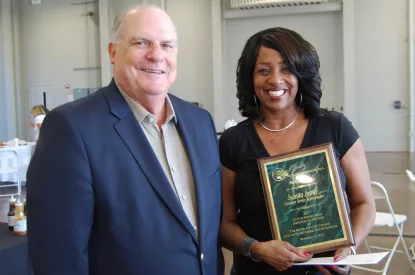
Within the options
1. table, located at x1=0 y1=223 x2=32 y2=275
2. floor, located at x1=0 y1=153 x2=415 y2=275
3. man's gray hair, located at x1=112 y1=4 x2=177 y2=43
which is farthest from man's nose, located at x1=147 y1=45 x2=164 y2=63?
floor, located at x1=0 y1=153 x2=415 y2=275

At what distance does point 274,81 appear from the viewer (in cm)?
145

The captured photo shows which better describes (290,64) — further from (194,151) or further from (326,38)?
(326,38)

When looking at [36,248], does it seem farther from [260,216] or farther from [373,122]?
[373,122]

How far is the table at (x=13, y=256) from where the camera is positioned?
238cm

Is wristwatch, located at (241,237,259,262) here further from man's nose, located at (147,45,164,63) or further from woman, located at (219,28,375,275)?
man's nose, located at (147,45,164,63)

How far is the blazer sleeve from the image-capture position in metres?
1.13

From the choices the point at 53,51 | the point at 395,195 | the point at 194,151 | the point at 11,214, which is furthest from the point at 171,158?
the point at 53,51

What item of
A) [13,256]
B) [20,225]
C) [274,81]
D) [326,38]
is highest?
[326,38]

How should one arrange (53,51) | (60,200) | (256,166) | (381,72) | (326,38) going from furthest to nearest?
(53,51)
(326,38)
(381,72)
(256,166)
(60,200)

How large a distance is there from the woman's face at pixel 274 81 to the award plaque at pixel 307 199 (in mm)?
198

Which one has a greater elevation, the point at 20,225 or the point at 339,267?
the point at 339,267

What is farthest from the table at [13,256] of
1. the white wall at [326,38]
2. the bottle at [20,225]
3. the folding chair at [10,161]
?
the white wall at [326,38]

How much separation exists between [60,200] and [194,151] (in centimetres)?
45

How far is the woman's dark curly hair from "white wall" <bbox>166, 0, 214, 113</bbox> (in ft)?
30.8
